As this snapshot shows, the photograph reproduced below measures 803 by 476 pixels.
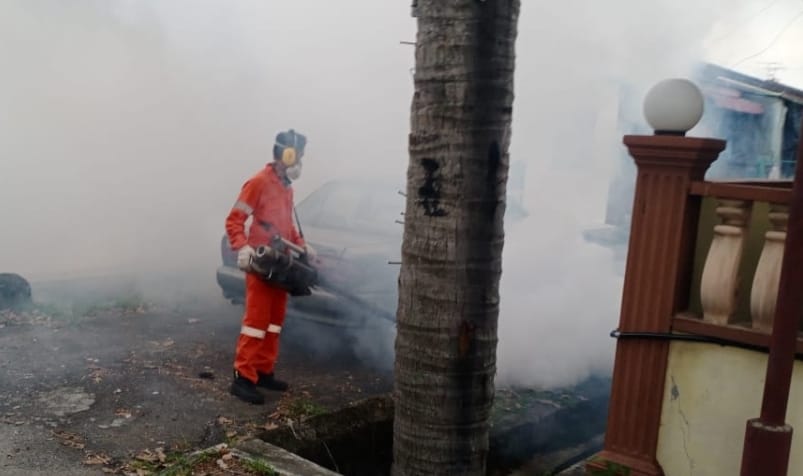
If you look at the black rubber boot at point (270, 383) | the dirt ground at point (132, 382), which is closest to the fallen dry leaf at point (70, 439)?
the dirt ground at point (132, 382)

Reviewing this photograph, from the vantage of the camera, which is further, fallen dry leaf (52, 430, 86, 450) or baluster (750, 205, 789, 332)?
fallen dry leaf (52, 430, 86, 450)

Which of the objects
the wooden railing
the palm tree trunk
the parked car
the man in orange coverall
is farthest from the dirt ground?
the wooden railing

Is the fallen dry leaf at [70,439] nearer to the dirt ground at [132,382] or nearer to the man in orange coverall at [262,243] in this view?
the dirt ground at [132,382]

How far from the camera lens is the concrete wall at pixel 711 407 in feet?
9.20

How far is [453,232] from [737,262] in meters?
1.22

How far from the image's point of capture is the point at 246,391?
16.9 ft

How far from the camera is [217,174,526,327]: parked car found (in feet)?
19.8

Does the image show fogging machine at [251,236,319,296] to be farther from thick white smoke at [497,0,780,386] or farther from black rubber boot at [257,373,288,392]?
thick white smoke at [497,0,780,386]

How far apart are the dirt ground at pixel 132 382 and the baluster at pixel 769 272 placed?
3.00m

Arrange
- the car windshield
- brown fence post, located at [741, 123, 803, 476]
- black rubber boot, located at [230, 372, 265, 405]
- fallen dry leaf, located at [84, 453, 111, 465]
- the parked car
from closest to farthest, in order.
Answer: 1. brown fence post, located at [741, 123, 803, 476]
2. fallen dry leaf, located at [84, 453, 111, 465]
3. black rubber boot, located at [230, 372, 265, 405]
4. the parked car
5. the car windshield

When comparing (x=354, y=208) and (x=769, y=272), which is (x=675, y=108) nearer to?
(x=769, y=272)

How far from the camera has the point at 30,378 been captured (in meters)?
5.32

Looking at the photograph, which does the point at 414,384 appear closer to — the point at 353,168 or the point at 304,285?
the point at 304,285

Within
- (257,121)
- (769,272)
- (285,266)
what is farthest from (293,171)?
(257,121)
